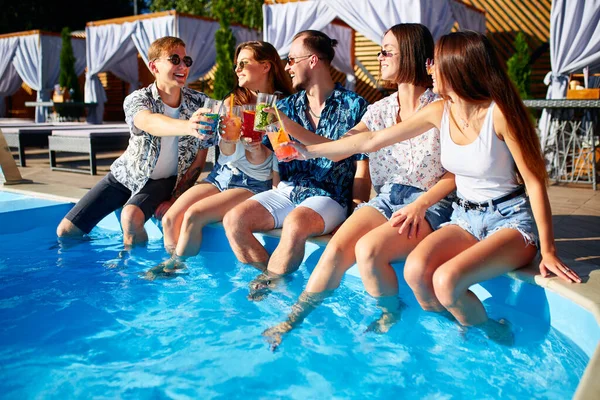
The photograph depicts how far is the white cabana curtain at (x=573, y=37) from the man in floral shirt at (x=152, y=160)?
5.00 m

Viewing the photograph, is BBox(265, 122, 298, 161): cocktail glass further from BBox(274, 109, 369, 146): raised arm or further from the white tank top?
the white tank top

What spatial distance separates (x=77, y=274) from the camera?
3.71 meters

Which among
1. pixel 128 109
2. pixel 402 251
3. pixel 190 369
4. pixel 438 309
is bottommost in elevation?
pixel 190 369

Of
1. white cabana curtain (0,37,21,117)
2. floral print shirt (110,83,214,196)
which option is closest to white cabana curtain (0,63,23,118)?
white cabana curtain (0,37,21,117)

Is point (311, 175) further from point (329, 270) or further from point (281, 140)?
point (329, 270)

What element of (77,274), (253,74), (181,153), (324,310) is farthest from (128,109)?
(324,310)

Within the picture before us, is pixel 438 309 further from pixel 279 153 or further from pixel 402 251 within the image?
pixel 279 153

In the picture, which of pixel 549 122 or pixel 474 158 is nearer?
pixel 474 158

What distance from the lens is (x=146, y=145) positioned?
4.03 m

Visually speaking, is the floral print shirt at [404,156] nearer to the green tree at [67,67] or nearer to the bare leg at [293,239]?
the bare leg at [293,239]

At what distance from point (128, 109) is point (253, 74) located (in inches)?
35.3

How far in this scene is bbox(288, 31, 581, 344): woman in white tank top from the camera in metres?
2.46

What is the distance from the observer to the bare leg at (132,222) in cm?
393

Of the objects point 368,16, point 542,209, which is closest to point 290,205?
point 542,209
